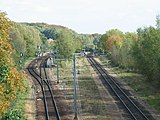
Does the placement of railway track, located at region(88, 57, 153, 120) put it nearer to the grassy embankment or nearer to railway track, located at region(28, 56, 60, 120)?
the grassy embankment

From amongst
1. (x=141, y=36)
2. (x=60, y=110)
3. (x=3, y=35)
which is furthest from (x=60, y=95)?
(x=3, y=35)

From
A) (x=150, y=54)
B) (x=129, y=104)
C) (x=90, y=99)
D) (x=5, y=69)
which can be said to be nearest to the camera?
(x=5, y=69)

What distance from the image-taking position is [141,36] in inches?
2238

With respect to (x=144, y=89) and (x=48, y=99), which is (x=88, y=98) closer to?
(x=48, y=99)

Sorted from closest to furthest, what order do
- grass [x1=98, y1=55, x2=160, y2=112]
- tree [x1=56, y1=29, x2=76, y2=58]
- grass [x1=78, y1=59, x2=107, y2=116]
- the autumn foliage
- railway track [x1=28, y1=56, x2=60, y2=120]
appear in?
the autumn foliage < railway track [x1=28, y1=56, x2=60, y2=120] < grass [x1=78, y1=59, x2=107, y2=116] < grass [x1=98, y1=55, x2=160, y2=112] < tree [x1=56, y1=29, x2=76, y2=58]

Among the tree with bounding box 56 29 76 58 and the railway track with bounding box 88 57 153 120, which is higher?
the tree with bounding box 56 29 76 58

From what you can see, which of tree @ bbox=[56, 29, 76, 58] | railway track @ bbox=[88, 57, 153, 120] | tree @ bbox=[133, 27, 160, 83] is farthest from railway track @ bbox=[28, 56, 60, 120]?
tree @ bbox=[56, 29, 76, 58]

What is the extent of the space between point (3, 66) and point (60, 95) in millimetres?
28108

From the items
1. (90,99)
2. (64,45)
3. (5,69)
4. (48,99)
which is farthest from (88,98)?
(64,45)

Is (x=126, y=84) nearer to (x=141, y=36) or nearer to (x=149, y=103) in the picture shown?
(x=141, y=36)

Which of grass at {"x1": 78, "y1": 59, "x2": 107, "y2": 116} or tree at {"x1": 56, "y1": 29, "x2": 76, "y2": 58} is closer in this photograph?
grass at {"x1": 78, "y1": 59, "x2": 107, "y2": 116}

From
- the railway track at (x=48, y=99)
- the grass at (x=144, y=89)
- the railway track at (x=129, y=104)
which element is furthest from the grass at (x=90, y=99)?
the grass at (x=144, y=89)

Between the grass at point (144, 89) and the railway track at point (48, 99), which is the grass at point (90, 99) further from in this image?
the grass at point (144, 89)

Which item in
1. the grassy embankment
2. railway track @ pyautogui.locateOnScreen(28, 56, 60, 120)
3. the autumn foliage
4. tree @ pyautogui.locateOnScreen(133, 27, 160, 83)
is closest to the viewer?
the autumn foliage
